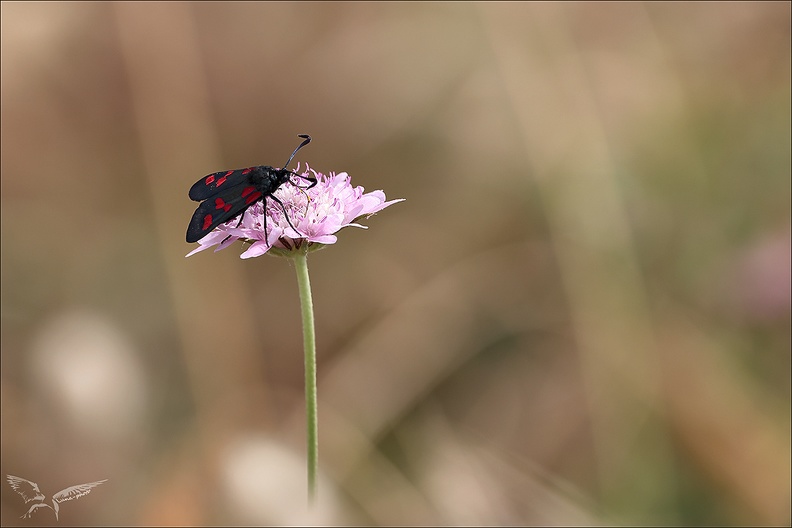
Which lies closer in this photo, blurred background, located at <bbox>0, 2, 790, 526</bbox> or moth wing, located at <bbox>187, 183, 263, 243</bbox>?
→ moth wing, located at <bbox>187, 183, 263, 243</bbox>

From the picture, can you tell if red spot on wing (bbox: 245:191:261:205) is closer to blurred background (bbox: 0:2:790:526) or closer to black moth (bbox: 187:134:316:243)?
black moth (bbox: 187:134:316:243)

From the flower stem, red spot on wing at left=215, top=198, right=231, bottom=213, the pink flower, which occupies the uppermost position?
red spot on wing at left=215, top=198, right=231, bottom=213

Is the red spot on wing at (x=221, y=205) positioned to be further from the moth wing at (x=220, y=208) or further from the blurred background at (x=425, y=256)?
the blurred background at (x=425, y=256)

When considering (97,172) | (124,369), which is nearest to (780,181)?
(124,369)

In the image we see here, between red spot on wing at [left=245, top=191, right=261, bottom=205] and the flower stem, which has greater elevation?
red spot on wing at [left=245, top=191, right=261, bottom=205]

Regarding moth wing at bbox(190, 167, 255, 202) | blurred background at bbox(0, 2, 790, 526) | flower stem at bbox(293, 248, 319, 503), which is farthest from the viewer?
blurred background at bbox(0, 2, 790, 526)

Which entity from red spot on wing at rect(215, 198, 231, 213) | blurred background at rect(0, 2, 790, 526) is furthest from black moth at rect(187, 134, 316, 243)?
blurred background at rect(0, 2, 790, 526)

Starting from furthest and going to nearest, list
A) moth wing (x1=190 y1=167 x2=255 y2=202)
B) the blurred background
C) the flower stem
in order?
1. the blurred background
2. moth wing (x1=190 y1=167 x2=255 y2=202)
3. the flower stem
